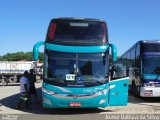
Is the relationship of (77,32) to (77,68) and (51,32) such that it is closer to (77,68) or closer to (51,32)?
(51,32)

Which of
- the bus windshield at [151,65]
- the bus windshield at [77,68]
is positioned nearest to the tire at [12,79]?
the bus windshield at [151,65]

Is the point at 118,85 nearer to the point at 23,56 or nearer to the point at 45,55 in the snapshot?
the point at 45,55

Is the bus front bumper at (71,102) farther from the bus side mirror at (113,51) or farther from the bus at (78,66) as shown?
the bus side mirror at (113,51)

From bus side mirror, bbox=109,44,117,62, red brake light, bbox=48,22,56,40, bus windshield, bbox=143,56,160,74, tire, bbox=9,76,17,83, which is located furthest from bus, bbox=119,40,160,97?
tire, bbox=9,76,17,83

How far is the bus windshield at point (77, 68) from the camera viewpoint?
14.5 meters

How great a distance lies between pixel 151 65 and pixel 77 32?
661 centimetres

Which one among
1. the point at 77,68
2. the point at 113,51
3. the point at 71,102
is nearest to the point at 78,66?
the point at 77,68

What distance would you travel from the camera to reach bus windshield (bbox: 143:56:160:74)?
65.9 ft

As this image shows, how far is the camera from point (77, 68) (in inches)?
575

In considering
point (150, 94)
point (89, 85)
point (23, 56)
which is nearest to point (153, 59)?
point (150, 94)

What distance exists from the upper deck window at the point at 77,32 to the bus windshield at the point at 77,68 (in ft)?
1.86

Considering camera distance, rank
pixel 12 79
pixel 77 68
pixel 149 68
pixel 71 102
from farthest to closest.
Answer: pixel 12 79
pixel 149 68
pixel 77 68
pixel 71 102

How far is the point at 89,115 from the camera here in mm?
14531

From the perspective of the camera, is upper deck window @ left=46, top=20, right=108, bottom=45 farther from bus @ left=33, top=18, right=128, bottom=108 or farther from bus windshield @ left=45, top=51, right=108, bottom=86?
bus windshield @ left=45, top=51, right=108, bottom=86
